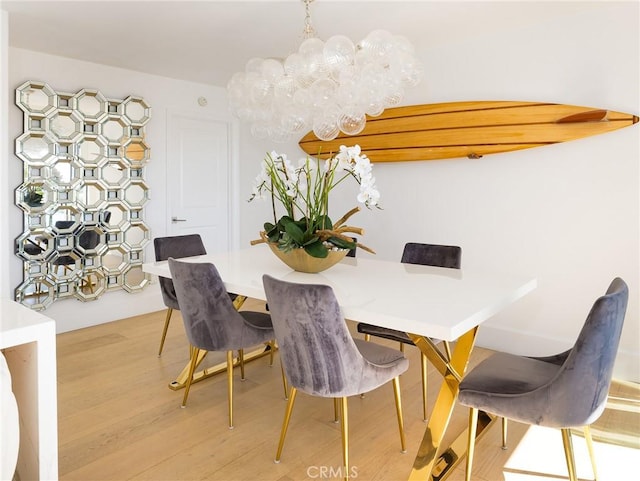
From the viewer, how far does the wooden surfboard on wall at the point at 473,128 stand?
3180 mm

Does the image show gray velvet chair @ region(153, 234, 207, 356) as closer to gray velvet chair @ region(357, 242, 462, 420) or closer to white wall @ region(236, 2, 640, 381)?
gray velvet chair @ region(357, 242, 462, 420)

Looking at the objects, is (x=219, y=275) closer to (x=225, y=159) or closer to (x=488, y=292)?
(x=488, y=292)

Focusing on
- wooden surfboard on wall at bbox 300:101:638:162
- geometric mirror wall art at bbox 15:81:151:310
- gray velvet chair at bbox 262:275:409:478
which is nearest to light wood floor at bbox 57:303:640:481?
gray velvet chair at bbox 262:275:409:478

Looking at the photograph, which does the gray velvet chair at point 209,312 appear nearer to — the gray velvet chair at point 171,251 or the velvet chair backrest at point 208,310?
the velvet chair backrest at point 208,310

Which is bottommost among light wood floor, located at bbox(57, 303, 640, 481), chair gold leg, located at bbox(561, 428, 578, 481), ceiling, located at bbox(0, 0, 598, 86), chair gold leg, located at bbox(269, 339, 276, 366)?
light wood floor, located at bbox(57, 303, 640, 481)

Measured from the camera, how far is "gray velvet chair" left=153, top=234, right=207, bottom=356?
10.7 feet

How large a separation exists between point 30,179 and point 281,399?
2.79 m

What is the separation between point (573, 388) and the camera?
→ 1582 mm

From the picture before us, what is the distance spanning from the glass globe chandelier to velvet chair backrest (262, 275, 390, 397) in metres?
1.15

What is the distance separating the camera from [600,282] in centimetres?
326

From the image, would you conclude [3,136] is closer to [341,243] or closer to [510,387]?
[341,243]

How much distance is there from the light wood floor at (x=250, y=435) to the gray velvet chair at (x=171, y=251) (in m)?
0.47

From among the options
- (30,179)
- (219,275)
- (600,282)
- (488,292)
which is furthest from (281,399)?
(30,179)

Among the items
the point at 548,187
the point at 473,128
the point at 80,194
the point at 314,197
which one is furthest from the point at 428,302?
the point at 80,194
